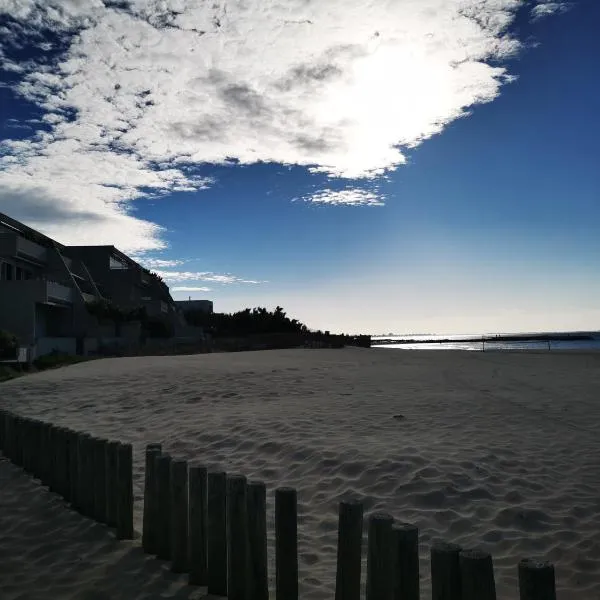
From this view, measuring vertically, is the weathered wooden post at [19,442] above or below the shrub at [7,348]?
below

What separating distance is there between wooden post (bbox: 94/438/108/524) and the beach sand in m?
0.18

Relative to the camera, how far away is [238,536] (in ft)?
14.0

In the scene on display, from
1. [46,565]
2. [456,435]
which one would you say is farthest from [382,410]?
[46,565]

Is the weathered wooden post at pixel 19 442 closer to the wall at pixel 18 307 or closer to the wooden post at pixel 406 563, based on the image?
the wooden post at pixel 406 563

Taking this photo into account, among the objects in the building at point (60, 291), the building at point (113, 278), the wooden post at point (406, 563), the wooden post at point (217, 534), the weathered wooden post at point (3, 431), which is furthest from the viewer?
the building at point (113, 278)

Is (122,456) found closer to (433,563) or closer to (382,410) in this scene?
(433,563)

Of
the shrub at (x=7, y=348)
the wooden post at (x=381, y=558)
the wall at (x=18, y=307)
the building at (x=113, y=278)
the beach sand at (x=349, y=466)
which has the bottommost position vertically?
the beach sand at (x=349, y=466)

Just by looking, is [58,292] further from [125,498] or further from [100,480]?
[125,498]

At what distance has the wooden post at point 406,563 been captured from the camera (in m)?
3.23

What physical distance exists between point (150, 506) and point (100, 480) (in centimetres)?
114

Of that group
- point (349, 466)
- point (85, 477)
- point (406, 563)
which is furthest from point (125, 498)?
point (406, 563)

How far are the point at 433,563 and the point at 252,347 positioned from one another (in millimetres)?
38216

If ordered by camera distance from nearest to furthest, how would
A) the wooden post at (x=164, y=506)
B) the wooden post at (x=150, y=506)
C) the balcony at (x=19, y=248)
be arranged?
the wooden post at (x=164, y=506) → the wooden post at (x=150, y=506) → the balcony at (x=19, y=248)

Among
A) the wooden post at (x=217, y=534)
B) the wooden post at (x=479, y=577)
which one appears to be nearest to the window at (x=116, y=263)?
the wooden post at (x=217, y=534)
